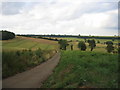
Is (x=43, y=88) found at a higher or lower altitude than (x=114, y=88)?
lower

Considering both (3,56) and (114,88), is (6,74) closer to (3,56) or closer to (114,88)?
(3,56)

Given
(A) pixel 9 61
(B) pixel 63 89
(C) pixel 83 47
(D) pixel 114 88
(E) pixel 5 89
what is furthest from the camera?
(C) pixel 83 47

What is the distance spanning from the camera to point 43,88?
9.44 metres

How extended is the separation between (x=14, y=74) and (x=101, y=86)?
844 centimetres

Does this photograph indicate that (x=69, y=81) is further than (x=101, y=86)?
Yes

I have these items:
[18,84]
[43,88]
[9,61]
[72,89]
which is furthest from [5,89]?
[9,61]

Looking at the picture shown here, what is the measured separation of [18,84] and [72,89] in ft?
14.6

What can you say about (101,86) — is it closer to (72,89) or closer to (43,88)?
(72,89)

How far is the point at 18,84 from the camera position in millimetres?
10398

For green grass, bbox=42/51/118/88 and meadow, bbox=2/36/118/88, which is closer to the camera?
green grass, bbox=42/51/118/88

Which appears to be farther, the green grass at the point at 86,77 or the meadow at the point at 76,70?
the meadow at the point at 76,70

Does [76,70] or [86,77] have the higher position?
[86,77]

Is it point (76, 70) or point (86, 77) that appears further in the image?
point (76, 70)

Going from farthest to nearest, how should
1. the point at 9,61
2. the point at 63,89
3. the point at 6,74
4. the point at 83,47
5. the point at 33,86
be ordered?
the point at 83,47 < the point at 9,61 < the point at 6,74 < the point at 33,86 < the point at 63,89
